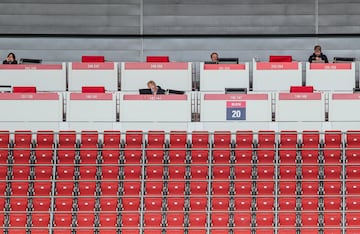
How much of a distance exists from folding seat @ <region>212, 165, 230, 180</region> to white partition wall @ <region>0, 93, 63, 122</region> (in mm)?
3129

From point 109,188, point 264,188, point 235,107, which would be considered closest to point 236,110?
point 235,107

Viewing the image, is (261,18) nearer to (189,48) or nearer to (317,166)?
(189,48)

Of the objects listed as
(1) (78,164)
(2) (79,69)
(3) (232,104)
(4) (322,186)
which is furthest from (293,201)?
(2) (79,69)

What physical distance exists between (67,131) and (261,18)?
647 centimetres

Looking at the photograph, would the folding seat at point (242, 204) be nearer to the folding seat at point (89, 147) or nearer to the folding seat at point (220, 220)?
the folding seat at point (220, 220)

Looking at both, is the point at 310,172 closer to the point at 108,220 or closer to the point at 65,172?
the point at 108,220

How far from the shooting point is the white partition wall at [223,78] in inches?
882

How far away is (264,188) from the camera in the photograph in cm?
2014

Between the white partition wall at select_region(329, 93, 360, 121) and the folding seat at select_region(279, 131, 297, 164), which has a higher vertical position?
the white partition wall at select_region(329, 93, 360, 121)

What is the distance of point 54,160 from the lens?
20703 mm

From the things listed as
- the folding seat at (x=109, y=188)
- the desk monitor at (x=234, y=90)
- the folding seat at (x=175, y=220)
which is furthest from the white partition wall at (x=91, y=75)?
the folding seat at (x=175, y=220)

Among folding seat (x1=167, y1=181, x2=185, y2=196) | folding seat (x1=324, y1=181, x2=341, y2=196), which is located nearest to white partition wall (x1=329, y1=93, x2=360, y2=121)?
folding seat (x1=324, y1=181, x2=341, y2=196)

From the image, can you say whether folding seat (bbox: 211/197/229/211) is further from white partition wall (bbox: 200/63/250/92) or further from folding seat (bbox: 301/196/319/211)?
white partition wall (bbox: 200/63/250/92)

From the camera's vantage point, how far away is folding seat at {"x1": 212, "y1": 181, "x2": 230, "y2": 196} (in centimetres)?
2014
